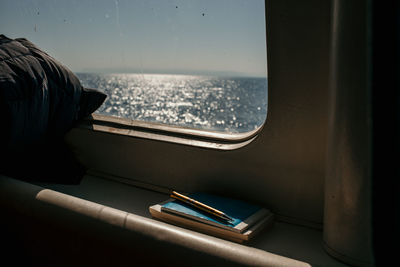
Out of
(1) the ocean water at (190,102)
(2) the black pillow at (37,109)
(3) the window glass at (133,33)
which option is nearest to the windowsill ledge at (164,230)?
(2) the black pillow at (37,109)

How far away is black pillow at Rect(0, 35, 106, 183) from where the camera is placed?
1.23 metres

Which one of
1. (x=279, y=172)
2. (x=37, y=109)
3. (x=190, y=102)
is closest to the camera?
(x=279, y=172)

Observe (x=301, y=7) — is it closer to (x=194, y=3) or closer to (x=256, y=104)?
(x=194, y=3)

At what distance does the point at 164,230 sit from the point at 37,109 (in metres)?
0.77

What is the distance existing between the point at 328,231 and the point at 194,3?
906mm

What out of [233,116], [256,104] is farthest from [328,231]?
[256,104]

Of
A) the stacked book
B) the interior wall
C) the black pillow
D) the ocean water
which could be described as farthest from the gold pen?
the ocean water

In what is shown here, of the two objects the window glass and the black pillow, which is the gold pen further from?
the black pillow

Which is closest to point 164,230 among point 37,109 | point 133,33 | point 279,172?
point 279,172

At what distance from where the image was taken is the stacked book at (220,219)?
0.91 metres

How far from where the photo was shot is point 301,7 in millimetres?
924

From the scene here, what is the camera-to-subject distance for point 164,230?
31.9 inches

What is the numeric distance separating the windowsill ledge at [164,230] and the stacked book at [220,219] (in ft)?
0.12

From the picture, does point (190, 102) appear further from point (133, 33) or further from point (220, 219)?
point (220, 219)
